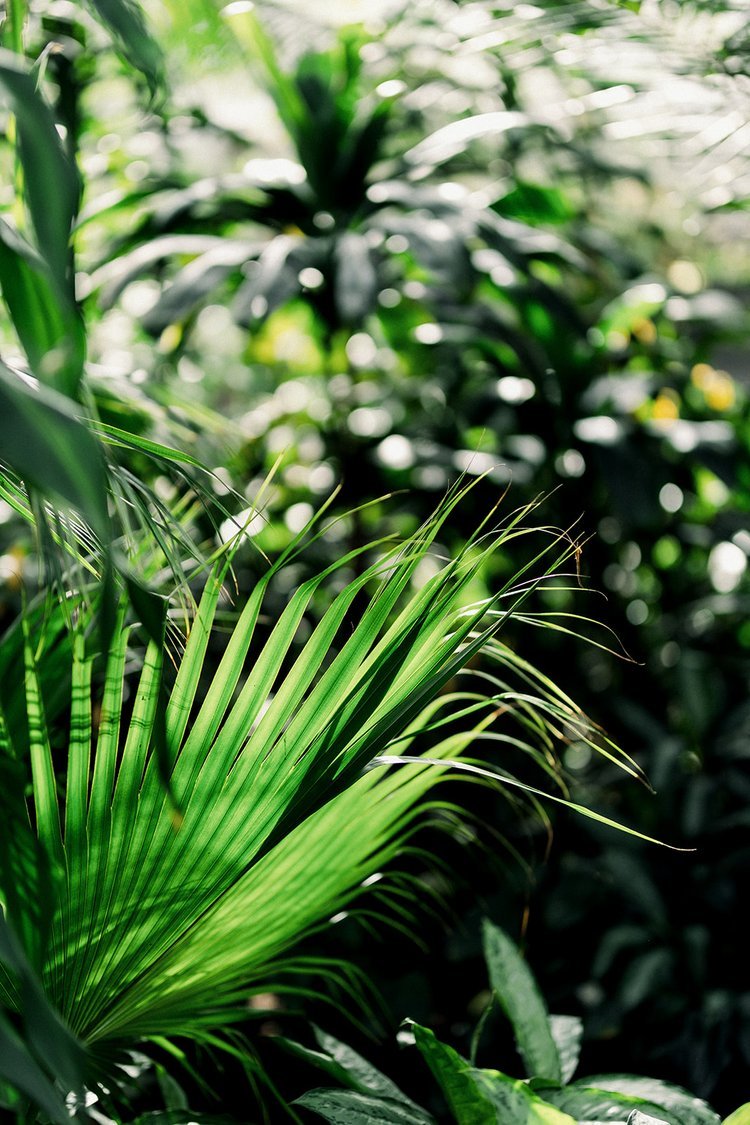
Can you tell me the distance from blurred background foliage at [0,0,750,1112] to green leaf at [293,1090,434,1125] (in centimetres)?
47

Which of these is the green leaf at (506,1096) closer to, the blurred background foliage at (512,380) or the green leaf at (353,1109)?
the green leaf at (353,1109)

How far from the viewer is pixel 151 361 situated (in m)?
2.06

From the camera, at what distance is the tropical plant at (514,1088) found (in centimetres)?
62

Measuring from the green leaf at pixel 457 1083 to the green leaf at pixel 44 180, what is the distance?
0.54 metres

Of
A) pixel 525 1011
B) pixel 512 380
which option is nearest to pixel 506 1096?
pixel 525 1011

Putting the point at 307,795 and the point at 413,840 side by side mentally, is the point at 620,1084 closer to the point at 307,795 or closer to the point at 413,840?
the point at 307,795

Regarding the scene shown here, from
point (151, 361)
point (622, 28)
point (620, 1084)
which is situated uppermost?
point (622, 28)

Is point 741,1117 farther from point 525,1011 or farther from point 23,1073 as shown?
point 23,1073

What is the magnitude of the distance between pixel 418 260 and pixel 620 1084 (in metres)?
0.89

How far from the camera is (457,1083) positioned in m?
0.62

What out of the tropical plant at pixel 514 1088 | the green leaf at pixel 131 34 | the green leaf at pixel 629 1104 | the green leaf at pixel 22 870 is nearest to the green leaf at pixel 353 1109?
the tropical plant at pixel 514 1088

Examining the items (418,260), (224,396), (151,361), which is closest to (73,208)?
(418,260)

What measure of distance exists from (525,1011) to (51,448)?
0.65 m

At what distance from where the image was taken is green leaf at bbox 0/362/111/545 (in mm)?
277
